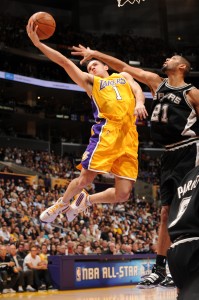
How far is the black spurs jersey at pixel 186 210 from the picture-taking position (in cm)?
254

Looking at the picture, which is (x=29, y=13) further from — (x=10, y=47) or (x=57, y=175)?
(x=57, y=175)

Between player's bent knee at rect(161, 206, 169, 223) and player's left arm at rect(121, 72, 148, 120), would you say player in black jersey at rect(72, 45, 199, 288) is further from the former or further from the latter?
player's left arm at rect(121, 72, 148, 120)

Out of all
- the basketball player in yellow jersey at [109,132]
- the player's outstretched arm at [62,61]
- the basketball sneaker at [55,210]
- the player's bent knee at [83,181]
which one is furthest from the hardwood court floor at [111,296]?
the player's outstretched arm at [62,61]

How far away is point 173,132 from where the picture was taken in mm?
5422

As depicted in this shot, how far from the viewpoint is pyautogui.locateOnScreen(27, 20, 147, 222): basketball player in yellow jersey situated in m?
6.88

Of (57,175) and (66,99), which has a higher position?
(66,99)

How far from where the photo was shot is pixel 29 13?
35719mm

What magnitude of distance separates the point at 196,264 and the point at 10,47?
27952mm

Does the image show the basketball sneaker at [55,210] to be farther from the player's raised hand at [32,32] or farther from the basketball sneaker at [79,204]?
the player's raised hand at [32,32]

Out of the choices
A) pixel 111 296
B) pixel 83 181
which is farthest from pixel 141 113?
pixel 111 296

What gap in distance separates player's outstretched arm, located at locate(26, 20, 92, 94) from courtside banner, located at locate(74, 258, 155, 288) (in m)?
8.12

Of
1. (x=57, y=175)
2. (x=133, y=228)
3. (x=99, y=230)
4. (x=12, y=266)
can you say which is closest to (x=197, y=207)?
(x=12, y=266)

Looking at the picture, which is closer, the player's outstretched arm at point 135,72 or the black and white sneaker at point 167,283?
the black and white sneaker at point 167,283

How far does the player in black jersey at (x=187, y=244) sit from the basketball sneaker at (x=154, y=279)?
283cm
